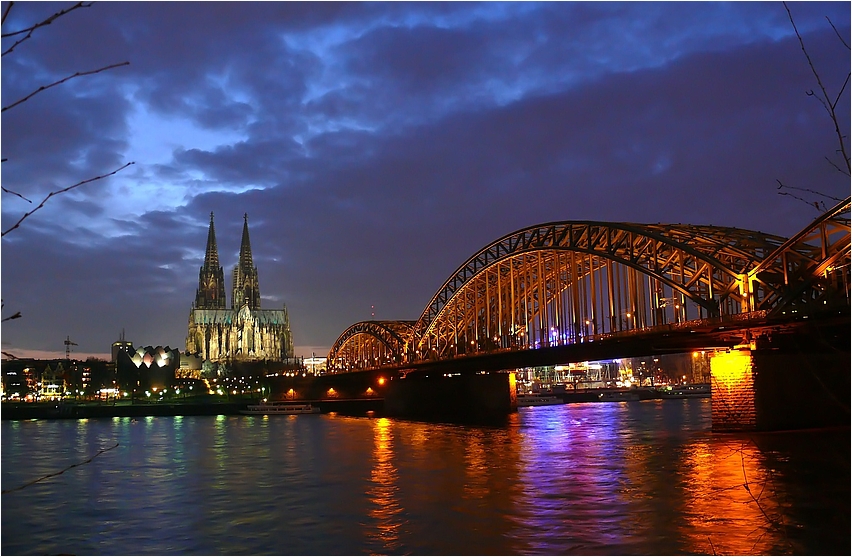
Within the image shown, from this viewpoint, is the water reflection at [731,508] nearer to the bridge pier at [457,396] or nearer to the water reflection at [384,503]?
the water reflection at [384,503]

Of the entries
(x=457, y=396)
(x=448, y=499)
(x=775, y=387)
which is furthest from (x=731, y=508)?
(x=457, y=396)

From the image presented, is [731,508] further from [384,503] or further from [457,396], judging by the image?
[457,396]

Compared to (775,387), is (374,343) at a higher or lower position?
higher

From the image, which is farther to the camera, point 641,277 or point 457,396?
point 457,396

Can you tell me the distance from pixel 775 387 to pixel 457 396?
228 ft

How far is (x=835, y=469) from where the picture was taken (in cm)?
4303

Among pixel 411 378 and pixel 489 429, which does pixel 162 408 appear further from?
pixel 489 429

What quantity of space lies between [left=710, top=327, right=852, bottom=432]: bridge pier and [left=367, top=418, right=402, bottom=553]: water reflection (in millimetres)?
24265

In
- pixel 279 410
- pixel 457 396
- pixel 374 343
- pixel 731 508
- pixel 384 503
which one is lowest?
pixel 279 410

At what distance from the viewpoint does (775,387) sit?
2350 inches

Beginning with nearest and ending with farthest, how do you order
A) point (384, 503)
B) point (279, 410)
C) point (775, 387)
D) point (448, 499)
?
point (384, 503), point (448, 499), point (775, 387), point (279, 410)

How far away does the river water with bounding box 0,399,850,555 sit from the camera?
2948 centimetres

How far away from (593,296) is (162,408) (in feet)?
329

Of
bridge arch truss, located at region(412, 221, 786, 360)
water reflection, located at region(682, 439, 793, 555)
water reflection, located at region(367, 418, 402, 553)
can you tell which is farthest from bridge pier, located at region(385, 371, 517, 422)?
water reflection, located at region(682, 439, 793, 555)
